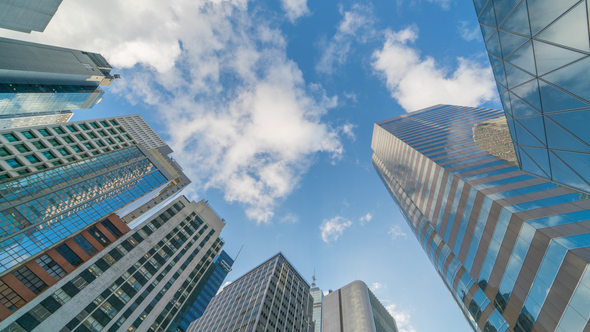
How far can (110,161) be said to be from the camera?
197 ft

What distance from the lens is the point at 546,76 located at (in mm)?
10570

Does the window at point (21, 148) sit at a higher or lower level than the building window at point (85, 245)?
higher

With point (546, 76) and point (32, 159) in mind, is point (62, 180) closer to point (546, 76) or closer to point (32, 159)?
point (32, 159)

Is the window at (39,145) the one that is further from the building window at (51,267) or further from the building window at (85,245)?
the building window at (51,267)

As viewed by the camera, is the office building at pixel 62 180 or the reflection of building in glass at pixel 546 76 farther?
the office building at pixel 62 180

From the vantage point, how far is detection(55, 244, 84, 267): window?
39406 millimetres

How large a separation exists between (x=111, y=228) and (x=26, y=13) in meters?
41.6

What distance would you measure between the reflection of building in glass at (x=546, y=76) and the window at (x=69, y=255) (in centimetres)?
6356

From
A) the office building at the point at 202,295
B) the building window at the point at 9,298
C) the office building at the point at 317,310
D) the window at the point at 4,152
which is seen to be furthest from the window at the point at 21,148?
the office building at the point at 317,310

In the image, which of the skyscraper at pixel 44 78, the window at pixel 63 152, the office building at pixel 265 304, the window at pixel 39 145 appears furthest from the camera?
the office building at pixel 265 304

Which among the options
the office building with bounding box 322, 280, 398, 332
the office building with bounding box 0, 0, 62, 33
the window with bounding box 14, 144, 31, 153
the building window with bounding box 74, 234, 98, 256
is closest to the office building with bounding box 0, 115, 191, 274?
the window with bounding box 14, 144, 31, 153

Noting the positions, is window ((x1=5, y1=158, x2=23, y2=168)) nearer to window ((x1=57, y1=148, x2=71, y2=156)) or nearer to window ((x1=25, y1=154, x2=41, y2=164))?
window ((x1=25, y1=154, x2=41, y2=164))

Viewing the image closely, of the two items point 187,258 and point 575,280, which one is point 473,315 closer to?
point 575,280

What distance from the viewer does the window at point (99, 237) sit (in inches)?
1796
